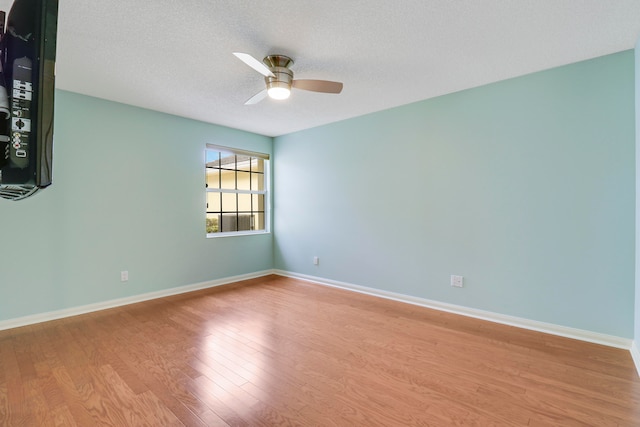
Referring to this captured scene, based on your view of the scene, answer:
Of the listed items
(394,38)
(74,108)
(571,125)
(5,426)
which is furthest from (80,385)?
(571,125)

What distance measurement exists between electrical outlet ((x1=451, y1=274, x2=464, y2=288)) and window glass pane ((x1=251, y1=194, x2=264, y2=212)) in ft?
10.6

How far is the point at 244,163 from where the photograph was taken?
494cm

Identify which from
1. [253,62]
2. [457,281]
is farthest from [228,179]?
[457,281]

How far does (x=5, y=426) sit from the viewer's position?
5.00ft

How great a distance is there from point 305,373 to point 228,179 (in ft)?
11.1

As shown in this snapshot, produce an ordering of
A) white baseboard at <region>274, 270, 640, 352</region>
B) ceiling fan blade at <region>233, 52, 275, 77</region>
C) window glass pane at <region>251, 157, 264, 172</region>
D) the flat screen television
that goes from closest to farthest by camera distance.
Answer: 1. the flat screen television
2. ceiling fan blade at <region>233, 52, 275, 77</region>
3. white baseboard at <region>274, 270, 640, 352</region>
4. window glass pane at <region>251, 157, 264, 172</region>

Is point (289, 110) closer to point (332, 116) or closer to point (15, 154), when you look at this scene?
point (332, 116)

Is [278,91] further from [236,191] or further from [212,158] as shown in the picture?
[236,191]

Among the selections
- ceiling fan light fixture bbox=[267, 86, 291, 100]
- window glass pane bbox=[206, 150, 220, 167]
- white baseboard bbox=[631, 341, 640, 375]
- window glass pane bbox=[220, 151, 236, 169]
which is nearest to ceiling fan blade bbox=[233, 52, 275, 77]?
ceiling fan light fixture bbox=[267, 86, 291, 100]

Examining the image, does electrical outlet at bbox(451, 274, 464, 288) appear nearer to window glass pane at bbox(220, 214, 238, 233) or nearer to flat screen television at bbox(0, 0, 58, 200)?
window glass pane at bbox(220, 214, 238, 233)

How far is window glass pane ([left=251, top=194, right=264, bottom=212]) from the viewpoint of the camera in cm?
509

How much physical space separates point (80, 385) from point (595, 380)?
3.31 metres

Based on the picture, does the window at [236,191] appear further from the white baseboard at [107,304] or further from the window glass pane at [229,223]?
the white baseboard at [107,304]

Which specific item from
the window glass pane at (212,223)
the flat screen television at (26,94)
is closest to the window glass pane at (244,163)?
the window glass pane at (212,223)
